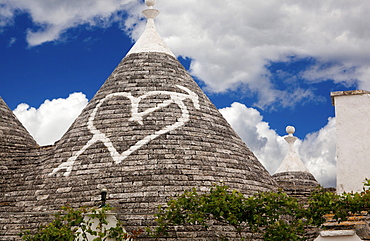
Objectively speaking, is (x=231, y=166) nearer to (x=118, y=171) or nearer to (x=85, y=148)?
(x=118, y=171)

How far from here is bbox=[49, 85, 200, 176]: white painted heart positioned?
12.6 meters

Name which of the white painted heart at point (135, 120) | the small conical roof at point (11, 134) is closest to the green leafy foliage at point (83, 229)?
the white painted heart at point (135, 120)

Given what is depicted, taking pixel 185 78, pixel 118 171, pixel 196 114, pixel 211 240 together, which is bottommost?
pixel 211 240

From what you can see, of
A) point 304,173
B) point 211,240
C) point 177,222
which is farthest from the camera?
point 304,173

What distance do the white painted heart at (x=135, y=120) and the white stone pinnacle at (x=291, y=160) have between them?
29.3 ft

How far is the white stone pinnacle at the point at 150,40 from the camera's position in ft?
50.9

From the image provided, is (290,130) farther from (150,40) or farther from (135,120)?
(135,120)

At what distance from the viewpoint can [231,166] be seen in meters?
12.9

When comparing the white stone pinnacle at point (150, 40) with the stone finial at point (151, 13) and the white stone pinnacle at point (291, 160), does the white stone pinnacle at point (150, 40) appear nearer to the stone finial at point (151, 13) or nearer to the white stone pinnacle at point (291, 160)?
the stone finial at point (151, 13)

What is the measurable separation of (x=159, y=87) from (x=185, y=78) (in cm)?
111

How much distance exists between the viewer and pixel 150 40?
1584 centimetres

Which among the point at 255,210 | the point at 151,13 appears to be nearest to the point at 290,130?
the point at 151,13

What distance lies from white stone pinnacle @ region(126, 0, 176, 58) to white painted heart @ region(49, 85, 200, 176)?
1777 mm

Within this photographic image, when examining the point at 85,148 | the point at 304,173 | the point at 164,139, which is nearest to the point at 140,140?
the point at 164,139
